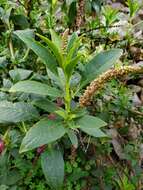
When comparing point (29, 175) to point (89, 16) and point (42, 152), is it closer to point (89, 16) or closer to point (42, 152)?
point (42, 152)

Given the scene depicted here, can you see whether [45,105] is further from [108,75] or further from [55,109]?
[108,75]

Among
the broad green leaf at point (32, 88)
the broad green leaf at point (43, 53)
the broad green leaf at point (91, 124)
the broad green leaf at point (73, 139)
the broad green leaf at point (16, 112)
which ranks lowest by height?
the broad green leaf at point (73, 139)

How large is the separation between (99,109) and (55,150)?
48cm

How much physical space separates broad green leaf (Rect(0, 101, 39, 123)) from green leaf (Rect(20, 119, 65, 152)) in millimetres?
92

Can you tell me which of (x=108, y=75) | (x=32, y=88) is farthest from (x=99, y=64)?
(x=32, y=88)

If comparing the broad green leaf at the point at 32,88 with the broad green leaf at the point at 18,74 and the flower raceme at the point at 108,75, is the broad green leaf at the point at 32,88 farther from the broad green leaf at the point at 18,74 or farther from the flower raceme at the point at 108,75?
the broad green leaf at the point at 18,74

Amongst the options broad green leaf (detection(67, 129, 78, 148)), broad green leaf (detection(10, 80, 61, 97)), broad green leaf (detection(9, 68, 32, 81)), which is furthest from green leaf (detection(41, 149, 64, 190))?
broad green leaf (detection(9, 68, 32, 81))

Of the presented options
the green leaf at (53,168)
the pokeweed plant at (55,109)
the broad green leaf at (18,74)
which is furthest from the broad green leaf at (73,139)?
the broad green leaf at (18,74)

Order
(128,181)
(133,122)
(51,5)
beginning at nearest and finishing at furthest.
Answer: (128,181) → (133,122) → (51,5)

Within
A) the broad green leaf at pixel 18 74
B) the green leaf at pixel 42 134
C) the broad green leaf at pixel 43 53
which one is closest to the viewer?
the green leaf at pixel 42 134

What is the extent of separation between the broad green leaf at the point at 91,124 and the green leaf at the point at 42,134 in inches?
2.4

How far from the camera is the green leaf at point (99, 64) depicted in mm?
1411

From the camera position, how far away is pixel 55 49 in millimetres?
1272

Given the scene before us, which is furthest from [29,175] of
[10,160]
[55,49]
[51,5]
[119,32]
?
[119,32]
